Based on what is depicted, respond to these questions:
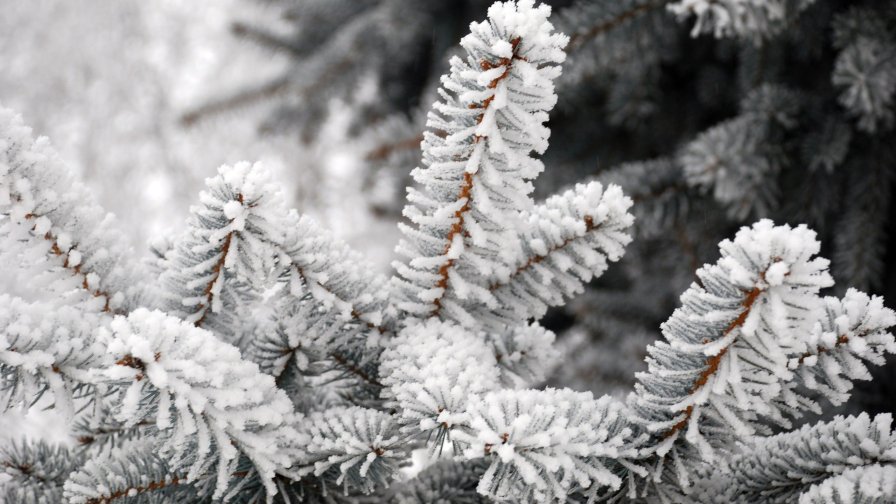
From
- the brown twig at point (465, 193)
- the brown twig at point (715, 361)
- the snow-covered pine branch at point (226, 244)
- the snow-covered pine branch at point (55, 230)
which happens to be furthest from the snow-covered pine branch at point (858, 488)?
the snow-covered pine branch at point (55, 230)

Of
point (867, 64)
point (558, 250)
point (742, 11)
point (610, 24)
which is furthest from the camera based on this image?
point (610, 24)

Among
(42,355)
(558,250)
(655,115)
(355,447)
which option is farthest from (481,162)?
(655,115)

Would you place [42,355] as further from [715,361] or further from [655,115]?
[655,115]

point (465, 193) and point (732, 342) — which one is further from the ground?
point (465, 193)

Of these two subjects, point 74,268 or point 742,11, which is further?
point 742,11

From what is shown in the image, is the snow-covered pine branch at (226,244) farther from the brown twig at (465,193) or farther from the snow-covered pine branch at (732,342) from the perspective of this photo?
the snow-covered pine branch at (732,342)

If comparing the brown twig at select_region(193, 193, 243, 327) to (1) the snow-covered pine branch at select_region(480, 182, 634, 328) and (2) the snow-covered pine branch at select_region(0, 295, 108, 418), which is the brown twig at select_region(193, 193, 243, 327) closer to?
(2) the snow-covered pine branch at select_region(0, 295, 108, 418)
